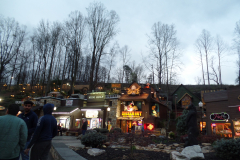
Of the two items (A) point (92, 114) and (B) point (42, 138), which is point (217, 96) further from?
(B) point (42, 138)

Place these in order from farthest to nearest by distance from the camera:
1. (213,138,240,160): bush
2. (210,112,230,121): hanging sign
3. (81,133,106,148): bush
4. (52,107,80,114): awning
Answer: (52,107,80,114): awning < (210,112,230,121): hanging sign < (81,133,106,148): bush < (213,138,240,160): bush

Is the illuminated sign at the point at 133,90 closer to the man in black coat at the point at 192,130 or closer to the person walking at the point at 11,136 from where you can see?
the man in black coat at the point at 192,130

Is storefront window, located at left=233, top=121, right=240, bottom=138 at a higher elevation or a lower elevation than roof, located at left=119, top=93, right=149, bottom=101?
lower

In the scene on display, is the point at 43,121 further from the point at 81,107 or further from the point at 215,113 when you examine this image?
the point at 81,107

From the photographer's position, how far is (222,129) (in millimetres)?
16766

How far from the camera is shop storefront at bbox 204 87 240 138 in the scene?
15.7m

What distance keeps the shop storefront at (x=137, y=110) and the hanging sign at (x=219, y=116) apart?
768cm

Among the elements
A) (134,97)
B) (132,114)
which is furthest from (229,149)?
(134,97)

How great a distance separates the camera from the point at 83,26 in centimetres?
3052

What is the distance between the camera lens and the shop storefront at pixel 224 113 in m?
15.7

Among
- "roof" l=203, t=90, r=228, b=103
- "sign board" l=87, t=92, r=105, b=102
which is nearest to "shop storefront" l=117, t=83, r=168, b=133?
"sign board" l=87, t=92, r=105, b=102

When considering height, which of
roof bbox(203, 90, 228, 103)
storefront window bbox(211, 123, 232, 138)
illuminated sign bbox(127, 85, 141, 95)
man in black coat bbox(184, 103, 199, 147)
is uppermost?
illuminated sign bbox(127, 85, 141, 95)

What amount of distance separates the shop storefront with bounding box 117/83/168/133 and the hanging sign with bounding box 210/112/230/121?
768 cm

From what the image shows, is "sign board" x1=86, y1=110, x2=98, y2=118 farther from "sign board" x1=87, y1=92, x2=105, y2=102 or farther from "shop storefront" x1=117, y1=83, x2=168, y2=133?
"shop storefront" x1=117, y1=83, x2=168, y2=133
